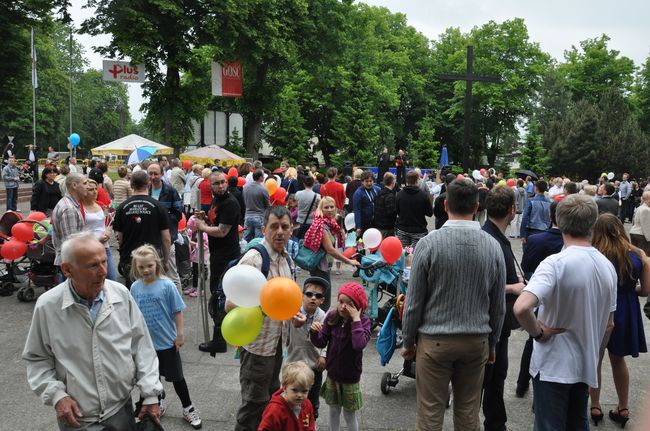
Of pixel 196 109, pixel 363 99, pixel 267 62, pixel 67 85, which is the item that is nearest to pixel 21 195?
pixel 196 109

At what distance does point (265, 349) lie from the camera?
3883 mm

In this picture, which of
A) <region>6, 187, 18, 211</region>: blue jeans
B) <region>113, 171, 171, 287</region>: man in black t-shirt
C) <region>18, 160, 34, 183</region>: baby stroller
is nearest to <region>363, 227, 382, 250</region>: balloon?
<region>113, 171, 171, 287</region>: man in black t-shirt

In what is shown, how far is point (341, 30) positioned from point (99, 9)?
1399cm

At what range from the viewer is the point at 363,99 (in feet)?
129

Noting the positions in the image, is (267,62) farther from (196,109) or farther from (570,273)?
(570,273)

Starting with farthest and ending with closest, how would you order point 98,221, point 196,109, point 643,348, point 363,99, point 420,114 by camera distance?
point 420,114, point 363,99, point 196,109, point 98,221, point 643,348

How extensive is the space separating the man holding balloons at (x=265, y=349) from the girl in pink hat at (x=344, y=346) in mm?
330

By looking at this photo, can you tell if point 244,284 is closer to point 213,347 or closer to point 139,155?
point 213,347

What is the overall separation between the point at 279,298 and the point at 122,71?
876 inches

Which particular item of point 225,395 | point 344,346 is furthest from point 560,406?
point 225,395

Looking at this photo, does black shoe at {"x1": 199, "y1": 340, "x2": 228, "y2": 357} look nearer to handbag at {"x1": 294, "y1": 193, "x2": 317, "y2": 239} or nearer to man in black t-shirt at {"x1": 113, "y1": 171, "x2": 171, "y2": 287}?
man in black t-shirt at {"x1": 113, "y1": 171, "x2": 171, "y2": 287}

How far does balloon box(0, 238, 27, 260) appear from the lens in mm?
8031

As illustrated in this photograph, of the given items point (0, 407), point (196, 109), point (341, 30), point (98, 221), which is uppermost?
point (341, 30)

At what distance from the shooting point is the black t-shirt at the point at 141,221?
5.85 meters
